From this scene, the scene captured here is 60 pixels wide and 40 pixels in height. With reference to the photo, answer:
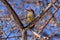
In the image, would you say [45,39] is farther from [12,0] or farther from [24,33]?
[12,0]

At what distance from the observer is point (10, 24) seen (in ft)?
12.8

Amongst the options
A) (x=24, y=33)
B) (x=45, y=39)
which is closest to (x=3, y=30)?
(x=24, y=33)

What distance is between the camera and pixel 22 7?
167 inches

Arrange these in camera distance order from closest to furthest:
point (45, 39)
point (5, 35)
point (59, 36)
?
1. point (45, 39)
2. point (5, 35)
3. point (59, 36)

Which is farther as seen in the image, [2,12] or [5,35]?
[2,12]

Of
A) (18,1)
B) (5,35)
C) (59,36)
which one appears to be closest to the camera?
Result: (5,35)

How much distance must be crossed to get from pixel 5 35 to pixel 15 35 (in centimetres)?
35

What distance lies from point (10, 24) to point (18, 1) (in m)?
0.71

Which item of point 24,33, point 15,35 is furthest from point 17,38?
point 24,33

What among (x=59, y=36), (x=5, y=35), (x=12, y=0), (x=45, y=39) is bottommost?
(x=59, y=36)

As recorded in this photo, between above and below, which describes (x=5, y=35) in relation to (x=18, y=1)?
below

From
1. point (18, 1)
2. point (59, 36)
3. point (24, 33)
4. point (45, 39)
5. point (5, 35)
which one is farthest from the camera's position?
point (18, 1)

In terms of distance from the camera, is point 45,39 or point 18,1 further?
point 18,1

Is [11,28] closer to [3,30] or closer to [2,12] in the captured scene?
[3,30]
